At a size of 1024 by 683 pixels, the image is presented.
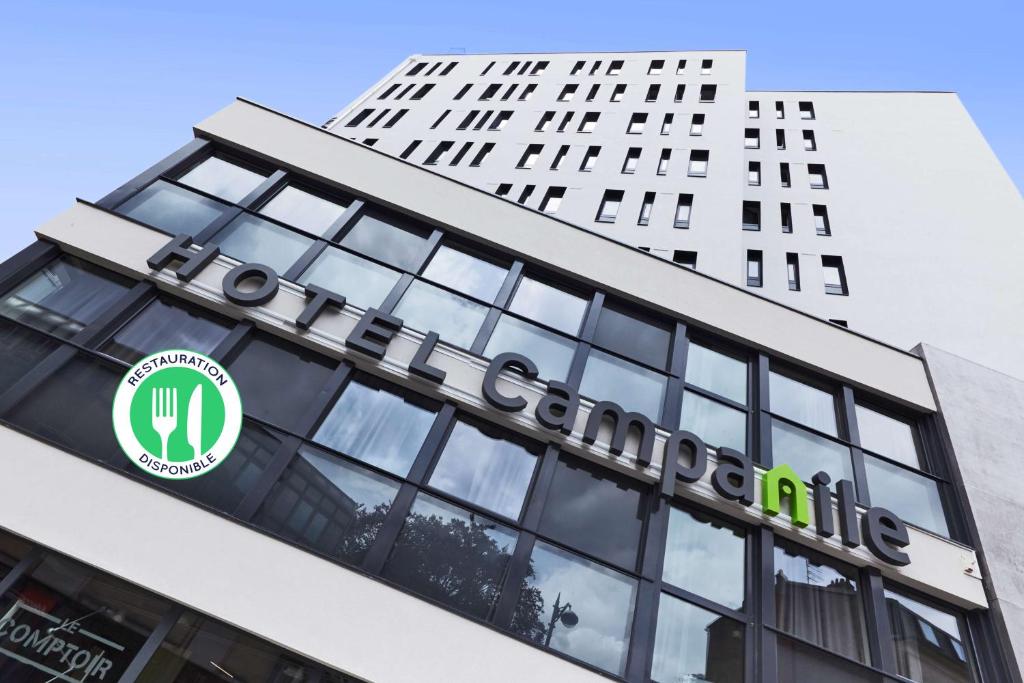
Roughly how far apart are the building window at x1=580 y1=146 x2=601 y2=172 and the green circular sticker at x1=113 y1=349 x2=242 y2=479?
65.7ft

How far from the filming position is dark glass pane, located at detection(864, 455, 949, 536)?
986 centimetres

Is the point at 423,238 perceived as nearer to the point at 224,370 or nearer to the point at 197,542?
the point at 224,370

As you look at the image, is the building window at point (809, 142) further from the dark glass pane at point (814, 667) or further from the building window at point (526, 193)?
the dark glass pane at point (814, 667)

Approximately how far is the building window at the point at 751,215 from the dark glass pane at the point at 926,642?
54.9 feet

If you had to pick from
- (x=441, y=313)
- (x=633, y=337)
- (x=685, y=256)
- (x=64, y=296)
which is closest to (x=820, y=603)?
(x=633, y=337)

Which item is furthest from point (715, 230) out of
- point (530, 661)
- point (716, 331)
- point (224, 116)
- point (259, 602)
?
point (259, 602)

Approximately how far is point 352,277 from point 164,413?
3.71m

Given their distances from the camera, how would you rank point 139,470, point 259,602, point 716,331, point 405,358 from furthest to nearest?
point 716,331
point 405,358
point 139,470
point 259,602

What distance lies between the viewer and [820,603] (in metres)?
Answer: 8.68

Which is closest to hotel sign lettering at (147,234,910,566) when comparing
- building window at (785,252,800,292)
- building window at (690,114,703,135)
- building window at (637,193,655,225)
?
building window at (785,252,800,292)

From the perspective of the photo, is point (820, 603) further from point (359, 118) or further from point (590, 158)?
point (359, 118)

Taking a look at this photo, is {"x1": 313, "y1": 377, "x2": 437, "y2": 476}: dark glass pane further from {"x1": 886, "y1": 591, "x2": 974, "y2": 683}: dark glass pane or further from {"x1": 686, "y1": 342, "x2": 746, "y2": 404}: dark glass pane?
{"x1": 886, "y1": 591, "x2": 974, "y2": 683}: dark glass pane

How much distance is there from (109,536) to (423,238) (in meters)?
7.09

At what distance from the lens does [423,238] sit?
11.5 m
